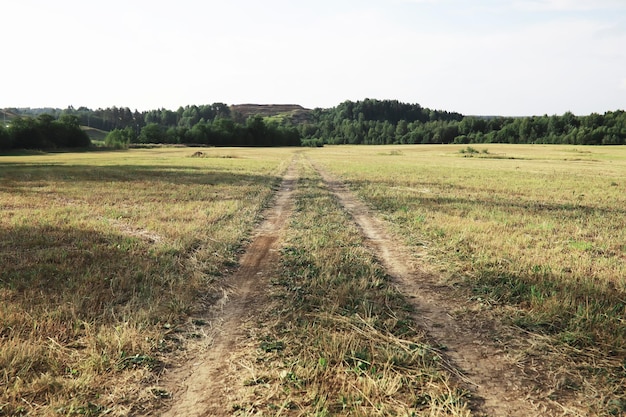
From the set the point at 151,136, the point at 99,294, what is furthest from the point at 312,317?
the point at 151,136

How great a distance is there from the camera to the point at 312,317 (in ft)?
18.9

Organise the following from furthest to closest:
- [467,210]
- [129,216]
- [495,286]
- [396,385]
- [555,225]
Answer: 1. [467,210]
2. [129,216]
3. [555,225]
4. [495,286]
5. [396,385]

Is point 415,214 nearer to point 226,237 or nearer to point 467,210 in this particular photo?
point 467,210

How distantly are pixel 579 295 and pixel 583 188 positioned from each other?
2350 cm

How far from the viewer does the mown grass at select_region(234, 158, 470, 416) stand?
3881 mm

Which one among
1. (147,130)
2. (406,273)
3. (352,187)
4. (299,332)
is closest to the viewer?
(299,332)

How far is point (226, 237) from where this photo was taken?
10570mm

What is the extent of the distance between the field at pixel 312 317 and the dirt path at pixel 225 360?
30 millimetres

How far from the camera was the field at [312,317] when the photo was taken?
403cm

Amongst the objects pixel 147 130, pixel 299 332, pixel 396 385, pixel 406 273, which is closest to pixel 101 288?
pixel 299 332

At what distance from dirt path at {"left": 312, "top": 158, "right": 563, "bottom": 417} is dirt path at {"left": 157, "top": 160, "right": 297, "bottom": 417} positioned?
2.57 meters

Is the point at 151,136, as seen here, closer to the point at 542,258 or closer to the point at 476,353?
the point at 542,258

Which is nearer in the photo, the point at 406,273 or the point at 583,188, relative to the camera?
the point at 406,273

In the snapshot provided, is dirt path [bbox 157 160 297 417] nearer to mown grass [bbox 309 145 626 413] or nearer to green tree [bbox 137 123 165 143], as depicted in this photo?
mown grass [bbox 309 145 626 413]
